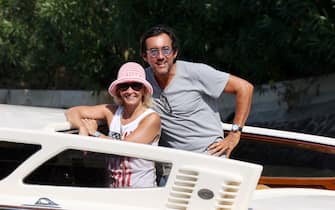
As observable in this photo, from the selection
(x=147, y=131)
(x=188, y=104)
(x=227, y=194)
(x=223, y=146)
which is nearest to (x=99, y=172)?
(x=147, y=131)

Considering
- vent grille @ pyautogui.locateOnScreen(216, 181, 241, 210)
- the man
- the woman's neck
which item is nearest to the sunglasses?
the man

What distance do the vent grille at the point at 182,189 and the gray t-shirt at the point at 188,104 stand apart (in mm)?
667

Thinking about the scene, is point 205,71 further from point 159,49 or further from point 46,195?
point 46,195

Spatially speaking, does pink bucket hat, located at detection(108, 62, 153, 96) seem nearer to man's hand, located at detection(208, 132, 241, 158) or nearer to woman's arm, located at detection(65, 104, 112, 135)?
woman's arm, located at detection(65, 104, 112, 135)

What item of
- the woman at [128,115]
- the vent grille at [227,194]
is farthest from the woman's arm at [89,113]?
the vent grille at [227,194]

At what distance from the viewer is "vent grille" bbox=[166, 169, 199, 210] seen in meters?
3.40

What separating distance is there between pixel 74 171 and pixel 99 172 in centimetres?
12

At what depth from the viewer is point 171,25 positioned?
343 inches

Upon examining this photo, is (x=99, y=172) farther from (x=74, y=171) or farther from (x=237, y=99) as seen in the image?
(x=237, y=99)

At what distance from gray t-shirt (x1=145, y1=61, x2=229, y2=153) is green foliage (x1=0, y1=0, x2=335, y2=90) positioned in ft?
10.3

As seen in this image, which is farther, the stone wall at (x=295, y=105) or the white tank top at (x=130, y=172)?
the stone wall at (x=295, y=105)

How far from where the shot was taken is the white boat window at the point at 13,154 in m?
3.45

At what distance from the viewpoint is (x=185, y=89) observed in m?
4.04

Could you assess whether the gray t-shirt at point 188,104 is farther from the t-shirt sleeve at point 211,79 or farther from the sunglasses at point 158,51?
the sunglasses at point 158,51
